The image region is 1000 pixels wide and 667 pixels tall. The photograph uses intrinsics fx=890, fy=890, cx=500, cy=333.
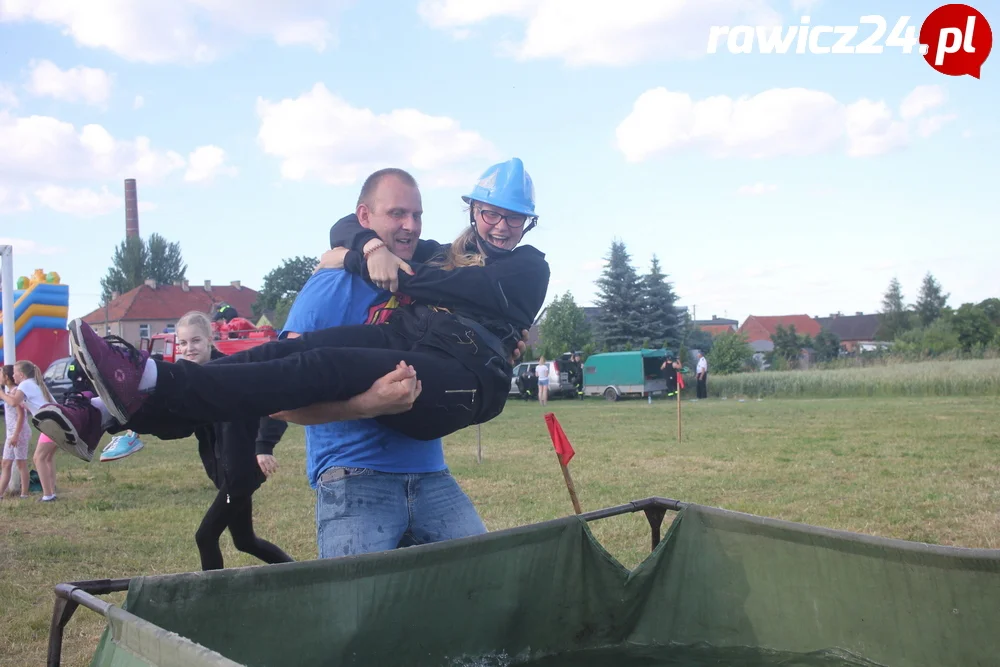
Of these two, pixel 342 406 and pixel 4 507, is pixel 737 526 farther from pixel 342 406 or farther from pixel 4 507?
pixel 4 507

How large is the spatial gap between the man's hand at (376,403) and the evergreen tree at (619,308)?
133ft

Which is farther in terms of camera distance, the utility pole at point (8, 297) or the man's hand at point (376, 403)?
the utility pole at point (8, 297)

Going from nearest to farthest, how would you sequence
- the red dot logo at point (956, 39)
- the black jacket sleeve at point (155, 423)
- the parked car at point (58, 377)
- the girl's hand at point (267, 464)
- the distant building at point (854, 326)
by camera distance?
the black jacket sleeve at point (155, 423), the girl's hand at point (267, 464), the red dot logo at point (956, 39), the parked car at point (58, 377), the distant building at point (854, 326)

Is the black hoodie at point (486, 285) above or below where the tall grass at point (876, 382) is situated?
above

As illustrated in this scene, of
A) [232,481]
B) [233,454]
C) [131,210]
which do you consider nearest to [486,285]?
[233,454]

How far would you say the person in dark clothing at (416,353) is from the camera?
8.06 ft

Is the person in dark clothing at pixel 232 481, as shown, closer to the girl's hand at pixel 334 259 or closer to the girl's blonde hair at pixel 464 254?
the girl's hand at pixel 334 259

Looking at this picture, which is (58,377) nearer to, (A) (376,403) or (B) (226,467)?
(B) (226,467)

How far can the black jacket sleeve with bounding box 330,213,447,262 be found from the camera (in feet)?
10.3

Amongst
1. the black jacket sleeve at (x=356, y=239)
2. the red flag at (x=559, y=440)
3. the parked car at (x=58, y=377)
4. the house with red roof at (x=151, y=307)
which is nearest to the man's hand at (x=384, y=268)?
the black jacket sleeve at (x=356, y=239)

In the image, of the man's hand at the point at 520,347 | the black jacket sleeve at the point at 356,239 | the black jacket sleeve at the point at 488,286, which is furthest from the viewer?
the man's hand at the point at 520,347

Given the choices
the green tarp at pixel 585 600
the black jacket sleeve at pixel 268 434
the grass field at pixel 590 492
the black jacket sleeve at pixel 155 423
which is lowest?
the grass field at pixel 590 492

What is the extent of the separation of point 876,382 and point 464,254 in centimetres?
2657

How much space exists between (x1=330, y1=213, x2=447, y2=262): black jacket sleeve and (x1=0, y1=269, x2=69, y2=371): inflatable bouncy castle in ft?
65.9
